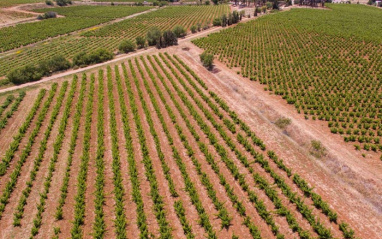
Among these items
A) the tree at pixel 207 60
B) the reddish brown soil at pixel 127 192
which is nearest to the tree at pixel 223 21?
the tree at pixel 207 60


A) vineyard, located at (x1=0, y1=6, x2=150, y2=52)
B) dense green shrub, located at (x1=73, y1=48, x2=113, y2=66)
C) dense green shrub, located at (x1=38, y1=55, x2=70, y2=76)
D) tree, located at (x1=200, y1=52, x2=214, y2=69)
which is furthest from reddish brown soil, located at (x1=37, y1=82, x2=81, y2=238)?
vineyard, located at (x1=0, y1=6, x2=150, y2=52)

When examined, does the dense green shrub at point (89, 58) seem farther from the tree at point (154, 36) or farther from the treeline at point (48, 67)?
the tree at point (154, 36)

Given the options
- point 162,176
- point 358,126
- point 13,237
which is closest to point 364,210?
point 358,126

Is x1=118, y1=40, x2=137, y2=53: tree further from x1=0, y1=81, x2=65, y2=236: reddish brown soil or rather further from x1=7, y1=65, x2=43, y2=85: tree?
x1=0, y1=81, x2=65, y2=236: reddish brown soil

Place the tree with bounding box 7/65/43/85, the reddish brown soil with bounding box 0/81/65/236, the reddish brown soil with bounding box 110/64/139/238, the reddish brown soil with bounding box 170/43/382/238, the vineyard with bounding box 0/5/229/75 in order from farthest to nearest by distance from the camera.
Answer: the vineyard with bounding box 0/5/229/75 < the tree with bounding box 7/65/43/85 < the reddish brown soil with bounding box 170/43/382/238 < the reddish brown soil with bounding box 0/81/65/236 < the reddish brown soil with bounding box 110/64/139/238

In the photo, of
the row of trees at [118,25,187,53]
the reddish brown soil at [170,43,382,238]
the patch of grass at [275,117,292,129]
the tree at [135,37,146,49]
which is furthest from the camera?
the tree at [135,37,146,49]

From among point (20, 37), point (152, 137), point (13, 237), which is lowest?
point (13, 237)

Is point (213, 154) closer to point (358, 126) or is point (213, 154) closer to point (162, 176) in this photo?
point (162, 176)
